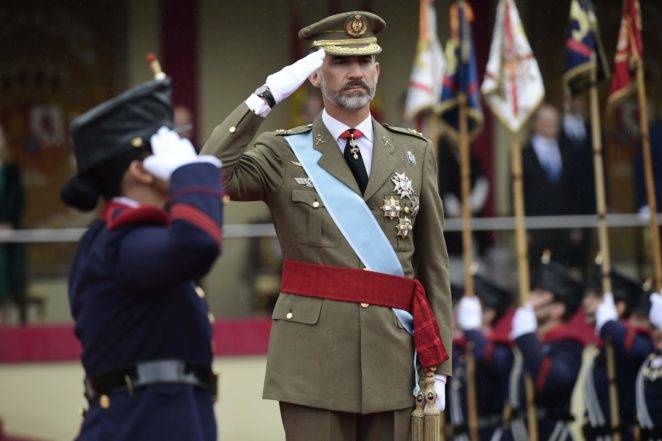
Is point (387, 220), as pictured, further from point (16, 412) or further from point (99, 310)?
point (16, 412)

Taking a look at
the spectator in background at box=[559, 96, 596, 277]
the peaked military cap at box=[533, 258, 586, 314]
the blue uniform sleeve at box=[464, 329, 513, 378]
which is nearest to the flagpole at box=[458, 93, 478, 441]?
the blue uniform sleeve at box=[464, 329, 513, 378]

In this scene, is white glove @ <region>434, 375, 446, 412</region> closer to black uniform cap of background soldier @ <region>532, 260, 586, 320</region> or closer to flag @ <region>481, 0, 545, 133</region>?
flag @ <region>481, 0, 545, 133</region>

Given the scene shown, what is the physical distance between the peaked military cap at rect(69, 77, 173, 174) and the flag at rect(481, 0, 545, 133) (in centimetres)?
463

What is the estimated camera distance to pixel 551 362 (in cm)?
838

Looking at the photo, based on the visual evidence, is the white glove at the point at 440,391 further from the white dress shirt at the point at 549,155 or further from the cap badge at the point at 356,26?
the white dress shirt at the point at 549,155

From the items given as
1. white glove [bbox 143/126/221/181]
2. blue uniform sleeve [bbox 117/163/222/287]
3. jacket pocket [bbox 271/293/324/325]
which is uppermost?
white glove [bbox 143/126/221/181]

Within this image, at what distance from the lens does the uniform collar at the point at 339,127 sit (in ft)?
17.5

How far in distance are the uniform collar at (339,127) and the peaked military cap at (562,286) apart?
358cm

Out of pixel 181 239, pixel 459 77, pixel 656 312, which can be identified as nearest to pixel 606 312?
pixel 656 312

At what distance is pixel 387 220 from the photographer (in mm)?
5207

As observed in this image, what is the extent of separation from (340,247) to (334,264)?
0.19 ft

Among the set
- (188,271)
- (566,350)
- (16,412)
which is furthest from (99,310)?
(16,412)

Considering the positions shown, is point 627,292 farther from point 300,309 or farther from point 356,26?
point 300,309

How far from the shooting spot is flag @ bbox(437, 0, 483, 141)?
892 cm
